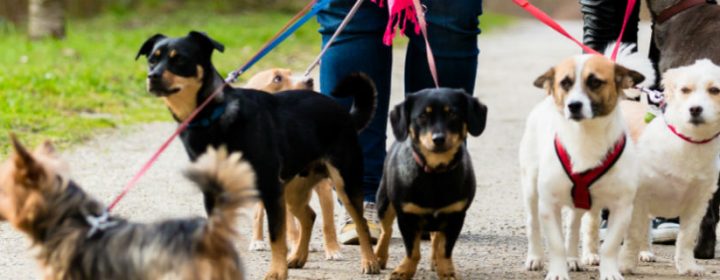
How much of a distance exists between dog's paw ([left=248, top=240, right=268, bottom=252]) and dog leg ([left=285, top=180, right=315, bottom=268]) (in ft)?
1.06

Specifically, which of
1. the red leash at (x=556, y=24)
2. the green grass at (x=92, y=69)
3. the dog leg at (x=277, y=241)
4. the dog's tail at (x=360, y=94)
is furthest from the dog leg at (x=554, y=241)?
the green grass at (x=92, y=69)

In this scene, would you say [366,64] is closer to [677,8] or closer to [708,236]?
[677,8]

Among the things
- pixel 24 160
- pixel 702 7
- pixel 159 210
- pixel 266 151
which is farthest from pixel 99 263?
pixel 702 7

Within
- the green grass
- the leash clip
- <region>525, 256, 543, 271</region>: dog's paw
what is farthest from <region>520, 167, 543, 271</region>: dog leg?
the green grass

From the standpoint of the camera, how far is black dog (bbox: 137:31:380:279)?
18.2 feet

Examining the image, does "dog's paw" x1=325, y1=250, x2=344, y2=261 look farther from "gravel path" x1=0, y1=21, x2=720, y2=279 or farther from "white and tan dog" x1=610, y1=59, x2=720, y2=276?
"white and tan dog" x1=610, y1=59, x2=720, y2=276

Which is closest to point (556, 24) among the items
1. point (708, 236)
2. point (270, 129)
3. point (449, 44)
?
point (449, 44)

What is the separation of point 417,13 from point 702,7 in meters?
1.79

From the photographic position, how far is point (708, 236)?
6414 mm

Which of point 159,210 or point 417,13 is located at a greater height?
point 417,13

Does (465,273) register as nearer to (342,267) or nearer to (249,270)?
(342,267)

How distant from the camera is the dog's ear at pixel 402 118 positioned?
5.61 metres

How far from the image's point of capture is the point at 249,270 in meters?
6.12

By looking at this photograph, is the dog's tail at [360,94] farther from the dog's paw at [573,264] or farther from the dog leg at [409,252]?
the dog's paw at [573,264]
